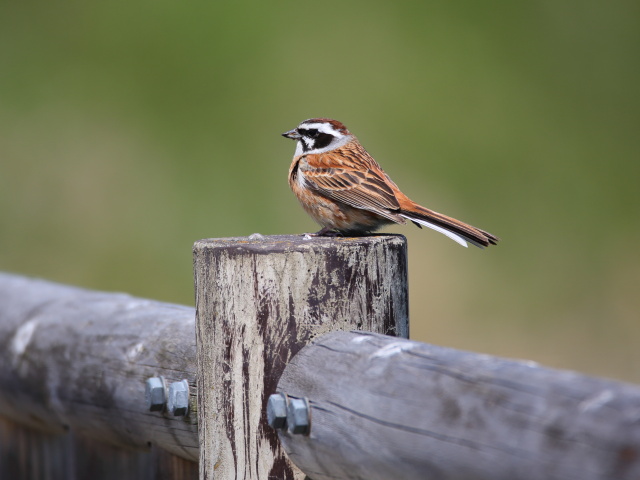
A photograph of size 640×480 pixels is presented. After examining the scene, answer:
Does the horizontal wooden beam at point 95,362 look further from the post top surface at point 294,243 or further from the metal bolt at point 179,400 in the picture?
the post top surface at point 294,243

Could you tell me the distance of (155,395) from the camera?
2.41 metres

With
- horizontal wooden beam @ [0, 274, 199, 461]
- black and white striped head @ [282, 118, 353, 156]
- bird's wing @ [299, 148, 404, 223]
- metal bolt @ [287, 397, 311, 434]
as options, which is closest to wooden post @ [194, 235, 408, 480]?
metal bolt @ [287, 397, 311, 434]

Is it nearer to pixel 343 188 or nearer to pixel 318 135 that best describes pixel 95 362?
pixel 343 188

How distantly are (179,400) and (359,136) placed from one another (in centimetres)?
585

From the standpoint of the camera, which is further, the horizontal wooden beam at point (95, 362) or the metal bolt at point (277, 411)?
the horizontal wooden beam at point (95, 362)

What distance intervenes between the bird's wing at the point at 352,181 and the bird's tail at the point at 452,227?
6cm

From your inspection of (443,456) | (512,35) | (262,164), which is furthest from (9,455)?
(512,35)

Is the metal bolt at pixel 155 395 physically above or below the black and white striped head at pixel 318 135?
below

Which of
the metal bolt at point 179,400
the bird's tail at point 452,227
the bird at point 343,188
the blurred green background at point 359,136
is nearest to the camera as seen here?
the metal bolt at point 179,400

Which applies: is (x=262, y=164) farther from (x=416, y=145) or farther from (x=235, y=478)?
(x=235, y=478)

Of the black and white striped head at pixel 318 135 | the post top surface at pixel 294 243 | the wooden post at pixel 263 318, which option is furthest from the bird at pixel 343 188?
the wooden post at pixel 263 318

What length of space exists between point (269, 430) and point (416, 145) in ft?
20.6

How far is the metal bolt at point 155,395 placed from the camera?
7.90ft

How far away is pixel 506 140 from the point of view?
8.33 meters
